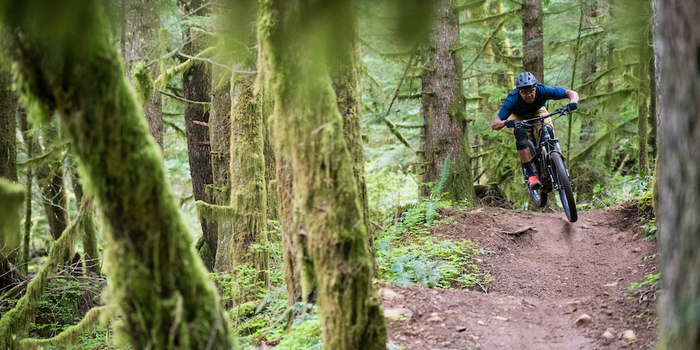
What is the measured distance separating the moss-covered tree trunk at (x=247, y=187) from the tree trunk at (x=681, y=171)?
6.52 metres

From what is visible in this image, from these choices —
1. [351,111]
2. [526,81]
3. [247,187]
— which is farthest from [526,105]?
[247,187]

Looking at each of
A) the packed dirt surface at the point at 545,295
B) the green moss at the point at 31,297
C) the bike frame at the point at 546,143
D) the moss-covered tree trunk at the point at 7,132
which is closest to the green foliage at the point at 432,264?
the packed dirt surface at the point at 545,295

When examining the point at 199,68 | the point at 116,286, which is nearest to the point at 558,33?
the point at 199,68

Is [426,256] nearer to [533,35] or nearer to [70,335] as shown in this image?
[70,335]

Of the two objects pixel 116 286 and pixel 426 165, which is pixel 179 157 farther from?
pixel 116 286

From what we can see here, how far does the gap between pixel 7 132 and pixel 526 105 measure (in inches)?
372

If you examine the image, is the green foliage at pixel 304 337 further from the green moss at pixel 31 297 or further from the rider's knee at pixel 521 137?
the rider's knee at pixel 521 137

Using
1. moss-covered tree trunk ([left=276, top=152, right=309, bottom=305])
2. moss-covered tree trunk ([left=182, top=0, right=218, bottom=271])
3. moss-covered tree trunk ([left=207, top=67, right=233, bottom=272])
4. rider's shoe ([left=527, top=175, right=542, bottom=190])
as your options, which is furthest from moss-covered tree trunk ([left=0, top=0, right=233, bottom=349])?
moss-covered tree trunk ([left=182, top=0, right=218, bottom=271])

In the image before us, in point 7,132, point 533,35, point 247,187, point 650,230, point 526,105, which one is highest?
point 533,35

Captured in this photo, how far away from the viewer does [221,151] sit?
898cm

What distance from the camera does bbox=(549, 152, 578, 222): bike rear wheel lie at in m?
7.00

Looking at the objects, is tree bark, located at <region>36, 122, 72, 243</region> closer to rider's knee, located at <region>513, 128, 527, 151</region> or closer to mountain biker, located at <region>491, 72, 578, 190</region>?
mountain biker, located at <region>491, 72, 578, 190</region>

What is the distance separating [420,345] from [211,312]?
1.90m

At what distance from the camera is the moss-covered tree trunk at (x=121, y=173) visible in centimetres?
222
